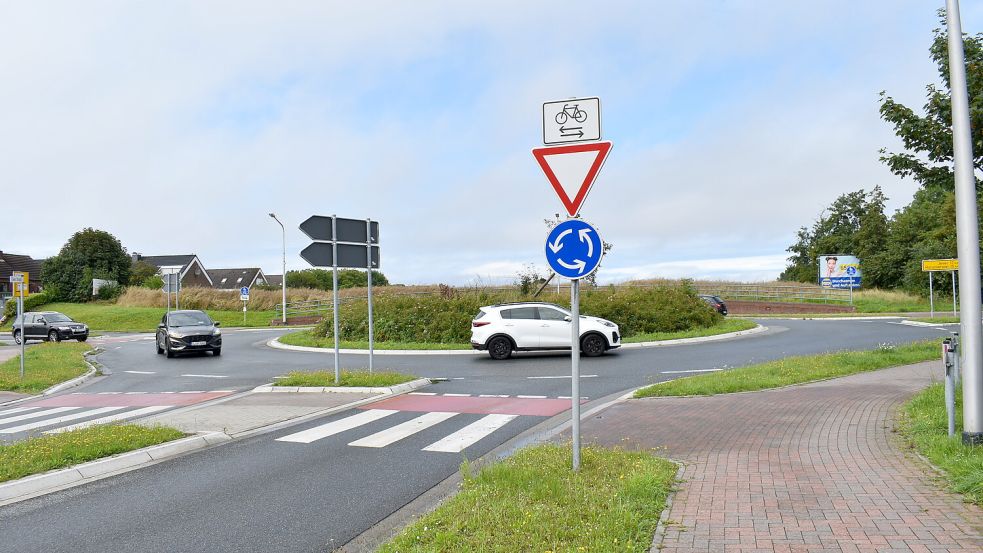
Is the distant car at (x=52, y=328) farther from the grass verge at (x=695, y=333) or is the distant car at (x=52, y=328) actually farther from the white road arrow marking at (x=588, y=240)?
the white road arrow marking at (x=588, y=240)

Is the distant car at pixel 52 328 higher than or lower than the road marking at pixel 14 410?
higher

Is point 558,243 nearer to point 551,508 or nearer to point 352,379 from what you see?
point 551,508

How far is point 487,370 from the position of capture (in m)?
16.6

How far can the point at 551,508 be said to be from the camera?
5031 mm

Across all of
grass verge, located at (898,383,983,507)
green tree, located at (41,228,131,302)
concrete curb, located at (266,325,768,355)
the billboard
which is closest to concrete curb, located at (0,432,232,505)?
grass verge, located at (898,383,983,507)

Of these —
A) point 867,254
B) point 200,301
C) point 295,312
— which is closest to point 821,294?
point 867,254

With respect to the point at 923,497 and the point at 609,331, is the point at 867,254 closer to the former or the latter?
the point at 609,331

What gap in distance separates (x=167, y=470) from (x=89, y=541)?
2.27 metres

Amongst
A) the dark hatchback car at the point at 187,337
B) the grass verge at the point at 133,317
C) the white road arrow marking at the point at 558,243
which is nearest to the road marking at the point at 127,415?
the white road arrow marking at the point at 558,243

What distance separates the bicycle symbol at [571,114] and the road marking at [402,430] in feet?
14.6

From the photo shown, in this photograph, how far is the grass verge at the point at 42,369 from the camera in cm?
1611

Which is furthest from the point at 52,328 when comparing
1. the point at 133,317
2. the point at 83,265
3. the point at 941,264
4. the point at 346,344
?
Result: the point at 941,264

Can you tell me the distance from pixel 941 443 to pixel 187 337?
22967mm

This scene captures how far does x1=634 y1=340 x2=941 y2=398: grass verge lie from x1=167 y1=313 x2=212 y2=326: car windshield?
19.1 metres
